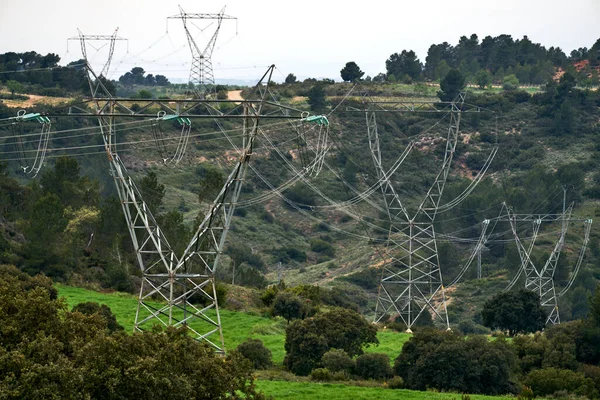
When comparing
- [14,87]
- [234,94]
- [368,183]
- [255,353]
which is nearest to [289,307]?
[255,353]

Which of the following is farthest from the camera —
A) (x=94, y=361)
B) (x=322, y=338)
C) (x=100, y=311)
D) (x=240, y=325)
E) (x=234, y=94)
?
(x=234, y=94)

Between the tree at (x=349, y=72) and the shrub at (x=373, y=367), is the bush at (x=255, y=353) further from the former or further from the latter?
the tree at (x=349, y=72)

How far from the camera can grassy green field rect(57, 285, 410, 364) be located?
63.7m

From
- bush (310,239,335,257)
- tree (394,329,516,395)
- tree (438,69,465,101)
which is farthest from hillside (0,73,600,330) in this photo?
tree (394,329,516,395)

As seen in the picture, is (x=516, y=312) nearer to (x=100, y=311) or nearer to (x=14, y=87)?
(x=100, y=311)

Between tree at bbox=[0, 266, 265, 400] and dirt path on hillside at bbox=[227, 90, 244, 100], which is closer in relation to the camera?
tree at bbox=[0, 266, 265, 400]

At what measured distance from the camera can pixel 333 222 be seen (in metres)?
143

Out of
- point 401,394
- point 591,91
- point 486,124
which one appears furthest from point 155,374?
point 591,91

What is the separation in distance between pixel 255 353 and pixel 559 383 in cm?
1362

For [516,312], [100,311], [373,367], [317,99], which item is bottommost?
[516,312]

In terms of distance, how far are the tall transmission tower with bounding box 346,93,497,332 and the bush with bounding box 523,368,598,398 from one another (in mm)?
16646

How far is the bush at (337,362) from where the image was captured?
57.0m

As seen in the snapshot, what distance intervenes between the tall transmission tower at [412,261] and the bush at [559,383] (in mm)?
16646

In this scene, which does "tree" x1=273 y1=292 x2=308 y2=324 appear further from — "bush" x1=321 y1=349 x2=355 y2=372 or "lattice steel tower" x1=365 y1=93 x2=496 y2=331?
"bush" x1=321 y1=349 x2=355 y2=372
